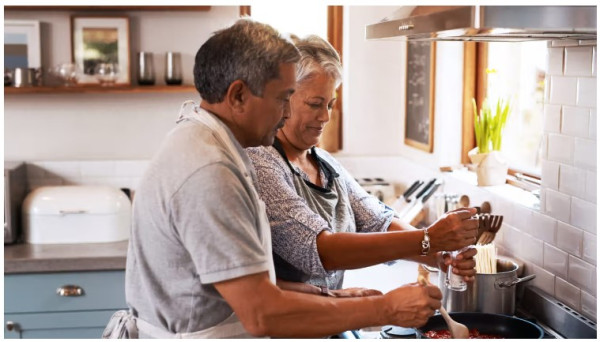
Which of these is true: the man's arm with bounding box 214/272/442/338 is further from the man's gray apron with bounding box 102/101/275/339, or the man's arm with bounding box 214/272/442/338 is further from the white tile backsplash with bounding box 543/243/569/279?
the white tile backsplash with bounding box 543/243/569/279

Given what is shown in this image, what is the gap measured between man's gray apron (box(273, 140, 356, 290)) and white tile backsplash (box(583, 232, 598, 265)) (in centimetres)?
69

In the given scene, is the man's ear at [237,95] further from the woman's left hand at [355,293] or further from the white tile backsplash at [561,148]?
the white tile backsplash at [561,148]

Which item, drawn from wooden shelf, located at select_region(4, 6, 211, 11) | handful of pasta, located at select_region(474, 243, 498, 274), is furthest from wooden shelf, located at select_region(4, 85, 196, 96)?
handful of pasta, located at select_region(474, 243, 498, 274)

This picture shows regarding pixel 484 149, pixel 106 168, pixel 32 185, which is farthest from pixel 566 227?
pixel 32 185

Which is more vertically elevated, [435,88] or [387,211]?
[435,88]

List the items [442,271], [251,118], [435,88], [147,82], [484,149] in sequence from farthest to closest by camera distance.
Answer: [147,82] < [435,88] < [484,149] < [442,271] < [251,118]

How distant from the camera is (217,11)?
4398 mm

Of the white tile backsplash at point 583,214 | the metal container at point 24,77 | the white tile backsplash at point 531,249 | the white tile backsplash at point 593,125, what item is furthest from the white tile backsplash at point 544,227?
the metal container at point 24,77

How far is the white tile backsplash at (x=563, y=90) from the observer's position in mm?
2479

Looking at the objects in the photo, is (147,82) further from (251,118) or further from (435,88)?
(251,118)

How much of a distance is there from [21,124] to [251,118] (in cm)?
300

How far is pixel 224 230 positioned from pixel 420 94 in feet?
9.04

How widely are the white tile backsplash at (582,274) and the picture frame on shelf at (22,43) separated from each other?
292 cm

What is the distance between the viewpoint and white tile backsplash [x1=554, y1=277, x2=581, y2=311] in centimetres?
249
